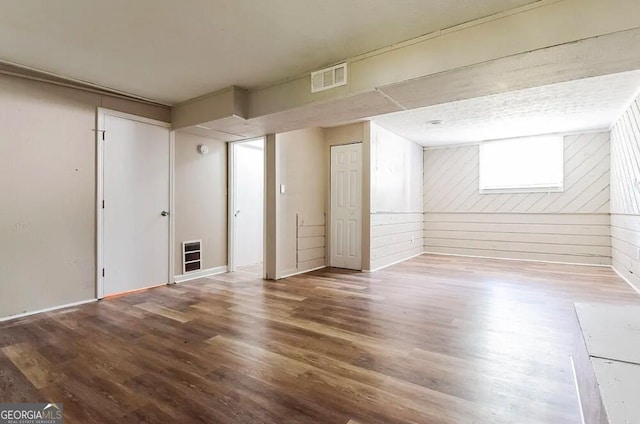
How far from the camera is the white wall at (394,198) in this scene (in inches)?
210

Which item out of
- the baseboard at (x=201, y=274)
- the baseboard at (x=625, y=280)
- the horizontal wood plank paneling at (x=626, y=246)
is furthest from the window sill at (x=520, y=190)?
the baseboard at (x=201, y=274)

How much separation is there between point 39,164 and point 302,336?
318 centimetres

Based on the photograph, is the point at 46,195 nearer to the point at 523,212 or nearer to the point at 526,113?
the point at 526,113

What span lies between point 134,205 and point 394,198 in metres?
4.26

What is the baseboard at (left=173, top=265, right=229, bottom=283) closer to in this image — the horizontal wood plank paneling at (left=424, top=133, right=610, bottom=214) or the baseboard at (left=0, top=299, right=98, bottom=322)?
the baseboard at (left=0, top=299, right=98, bottom=322)

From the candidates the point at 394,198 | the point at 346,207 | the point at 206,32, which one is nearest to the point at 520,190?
the point at 394,198

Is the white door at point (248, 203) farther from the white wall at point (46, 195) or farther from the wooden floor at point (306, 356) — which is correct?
the white wall at point (46, 195)

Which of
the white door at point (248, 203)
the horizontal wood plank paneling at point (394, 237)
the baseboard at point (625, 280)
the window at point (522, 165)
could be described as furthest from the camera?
the window at point (522, 165)

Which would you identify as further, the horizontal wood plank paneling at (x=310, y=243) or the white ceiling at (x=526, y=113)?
the horizontal wood plank paneling at (x=310, y=243)

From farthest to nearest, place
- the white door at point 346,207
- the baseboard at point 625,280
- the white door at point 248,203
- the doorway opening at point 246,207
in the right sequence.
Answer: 1. the white door at point 248,203
2. the white door at point 346,207
3. the doorway opening at point 246,207
4. the baseboard at point 625,280

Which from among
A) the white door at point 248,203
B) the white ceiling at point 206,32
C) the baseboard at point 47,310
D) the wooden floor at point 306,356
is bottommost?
the wooden floor at point 306,356

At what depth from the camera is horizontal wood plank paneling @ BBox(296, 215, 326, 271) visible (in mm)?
5203

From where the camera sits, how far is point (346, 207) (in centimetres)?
556

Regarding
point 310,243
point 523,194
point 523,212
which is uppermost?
point 523,194
